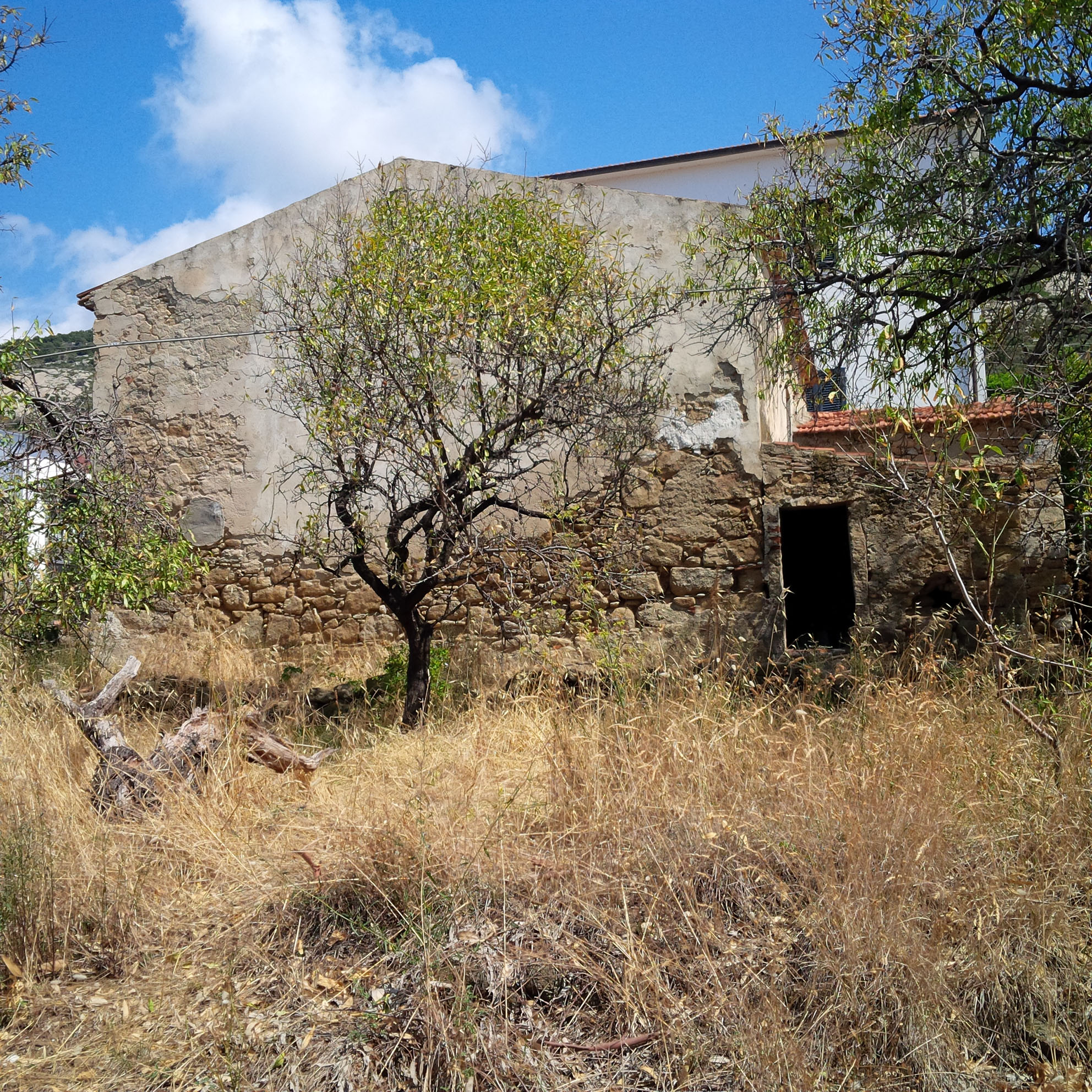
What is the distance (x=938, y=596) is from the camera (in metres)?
7.35

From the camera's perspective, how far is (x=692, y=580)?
7.76 metres

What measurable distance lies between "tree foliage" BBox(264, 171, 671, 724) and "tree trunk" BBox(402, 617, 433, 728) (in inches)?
0.5

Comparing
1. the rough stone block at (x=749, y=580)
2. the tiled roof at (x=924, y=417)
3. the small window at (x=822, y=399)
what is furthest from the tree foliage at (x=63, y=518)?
the small window at (x=822, y=399)

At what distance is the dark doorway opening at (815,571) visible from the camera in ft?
32.2

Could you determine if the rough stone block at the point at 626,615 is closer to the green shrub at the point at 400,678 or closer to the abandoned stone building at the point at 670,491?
the abandoned stone building at the point at 670,491

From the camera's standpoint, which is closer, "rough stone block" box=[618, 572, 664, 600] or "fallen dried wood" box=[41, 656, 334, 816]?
"fallen dried wood" box=[41, 656, 334, 816]

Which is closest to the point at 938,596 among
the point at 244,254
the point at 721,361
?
the point at 721,361

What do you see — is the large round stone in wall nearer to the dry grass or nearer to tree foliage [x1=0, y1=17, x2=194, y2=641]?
tree foliage [x1=0, y1=17, x2=194, y2=641]

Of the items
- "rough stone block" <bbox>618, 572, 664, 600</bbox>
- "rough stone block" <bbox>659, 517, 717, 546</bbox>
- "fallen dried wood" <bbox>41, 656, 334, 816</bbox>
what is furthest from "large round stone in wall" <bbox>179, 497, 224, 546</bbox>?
"rough stone block" <bbox>659, 517, 717, 546</bbox>

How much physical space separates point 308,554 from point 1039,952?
195 inches

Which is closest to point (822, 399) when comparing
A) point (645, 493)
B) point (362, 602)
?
point (645, 493)

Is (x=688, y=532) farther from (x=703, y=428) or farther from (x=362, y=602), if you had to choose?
(x=362, y=602)

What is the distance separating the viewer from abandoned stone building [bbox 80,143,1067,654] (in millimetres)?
7336

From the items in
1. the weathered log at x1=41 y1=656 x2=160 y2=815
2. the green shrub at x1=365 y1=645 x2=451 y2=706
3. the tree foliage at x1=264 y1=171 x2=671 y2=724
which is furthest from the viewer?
the green shrub at x1=365 y1=645 x2=451 y2=706
